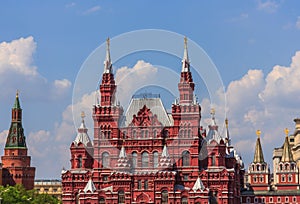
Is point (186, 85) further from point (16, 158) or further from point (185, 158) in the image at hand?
point (16, 158)

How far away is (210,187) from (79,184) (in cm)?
1945

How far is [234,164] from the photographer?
411 ft

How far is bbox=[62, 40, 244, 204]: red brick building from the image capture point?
111875mm

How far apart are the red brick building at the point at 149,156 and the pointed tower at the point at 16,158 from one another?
5355 cm

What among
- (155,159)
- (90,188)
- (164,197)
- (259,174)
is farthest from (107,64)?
(259,174)

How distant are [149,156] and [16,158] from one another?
62981 mm

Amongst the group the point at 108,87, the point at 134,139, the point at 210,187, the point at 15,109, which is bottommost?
the point at 210,187

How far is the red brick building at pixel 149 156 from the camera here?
4405 inches

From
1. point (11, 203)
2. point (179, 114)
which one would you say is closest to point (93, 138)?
point (179, 114)

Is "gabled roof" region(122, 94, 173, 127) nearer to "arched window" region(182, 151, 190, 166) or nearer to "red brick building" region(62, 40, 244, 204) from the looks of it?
"red brick building" region(62, 40, 244, 204)

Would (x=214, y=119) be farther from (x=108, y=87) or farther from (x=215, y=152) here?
(x=108, y=87)

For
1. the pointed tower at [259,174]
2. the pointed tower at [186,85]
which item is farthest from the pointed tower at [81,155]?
the pointed tower at [259,174]

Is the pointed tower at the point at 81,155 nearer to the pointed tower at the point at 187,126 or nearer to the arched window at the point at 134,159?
the arched window at the point at 134,159

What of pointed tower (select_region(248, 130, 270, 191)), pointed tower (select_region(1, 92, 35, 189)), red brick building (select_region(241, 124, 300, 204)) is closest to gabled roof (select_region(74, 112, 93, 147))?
red brick building (select_region(241, 124, 300, 204))
